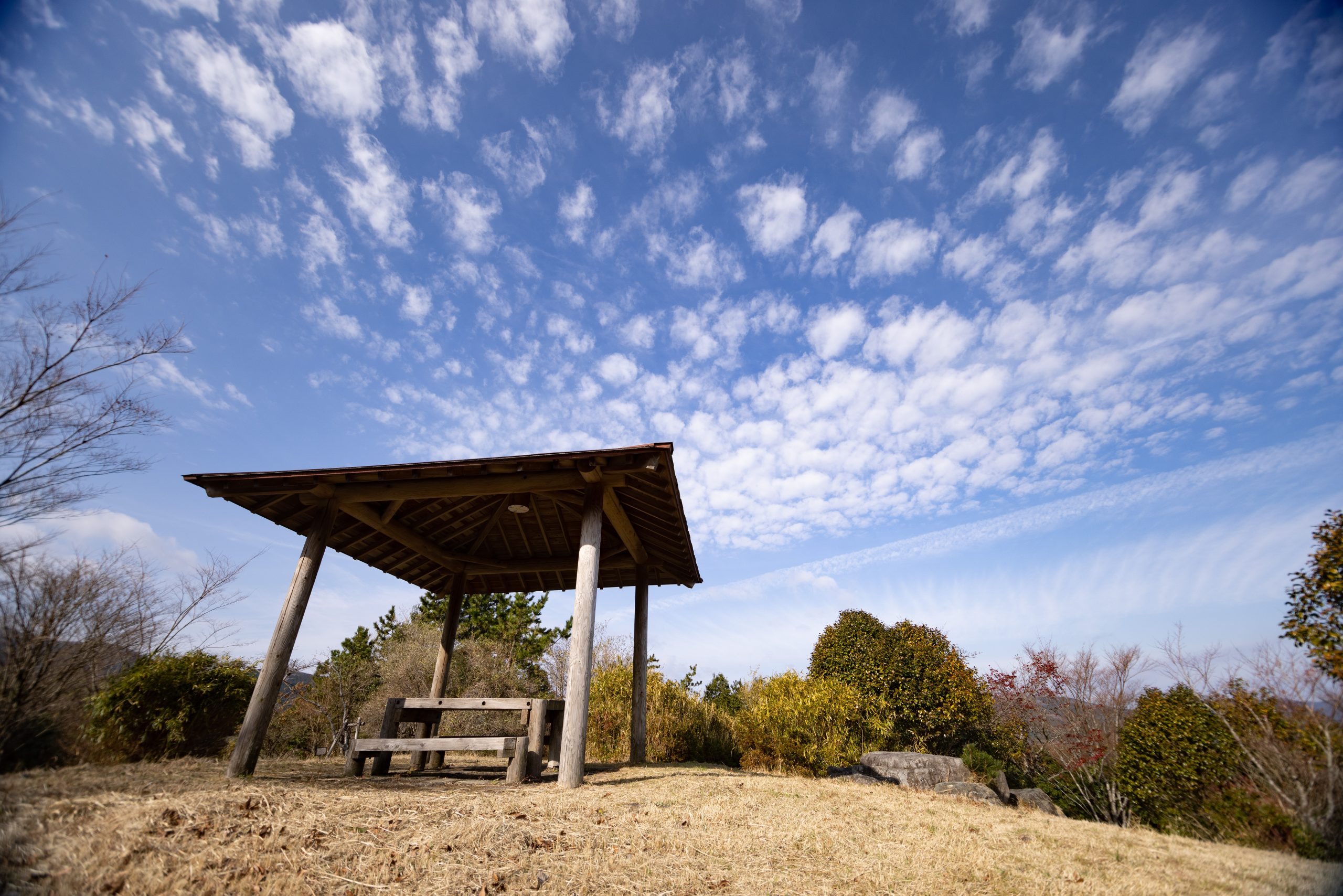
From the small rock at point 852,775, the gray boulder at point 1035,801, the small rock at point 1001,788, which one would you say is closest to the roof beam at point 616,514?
the small rock at point 852,775

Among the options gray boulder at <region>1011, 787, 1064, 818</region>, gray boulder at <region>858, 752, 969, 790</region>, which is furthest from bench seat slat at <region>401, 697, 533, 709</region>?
gray boulder at <region>1011, 787, 1064, 818</region>

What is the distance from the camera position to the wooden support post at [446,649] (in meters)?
9.24

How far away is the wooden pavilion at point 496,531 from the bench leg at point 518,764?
72cm

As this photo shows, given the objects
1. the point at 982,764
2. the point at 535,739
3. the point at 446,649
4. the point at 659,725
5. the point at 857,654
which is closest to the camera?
the point at 535,739

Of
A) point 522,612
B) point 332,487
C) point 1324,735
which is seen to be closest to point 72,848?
point 332,487

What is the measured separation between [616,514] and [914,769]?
7.65 metres

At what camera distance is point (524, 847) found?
3713mm

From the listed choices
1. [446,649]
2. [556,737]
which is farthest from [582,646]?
[446,649]

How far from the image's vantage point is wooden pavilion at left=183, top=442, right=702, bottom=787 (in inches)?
260

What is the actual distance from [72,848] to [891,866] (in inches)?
205

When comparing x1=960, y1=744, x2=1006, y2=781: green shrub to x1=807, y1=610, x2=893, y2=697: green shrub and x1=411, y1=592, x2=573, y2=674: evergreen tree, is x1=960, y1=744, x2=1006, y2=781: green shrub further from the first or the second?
x1=411, y1=592, x2=573, y2=674: evergreen tree

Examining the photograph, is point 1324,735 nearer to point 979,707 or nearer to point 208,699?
point 208,699

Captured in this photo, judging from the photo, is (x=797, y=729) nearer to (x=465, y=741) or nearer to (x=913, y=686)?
(x=913, y=686)

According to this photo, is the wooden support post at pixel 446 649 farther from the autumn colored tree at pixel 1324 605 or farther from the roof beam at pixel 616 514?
the autumn colored tree at pixel 1324 605
